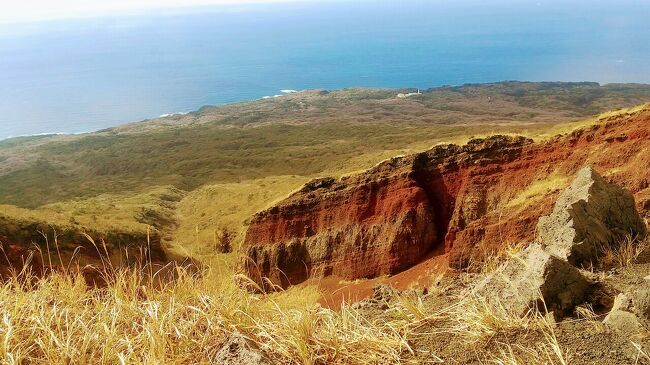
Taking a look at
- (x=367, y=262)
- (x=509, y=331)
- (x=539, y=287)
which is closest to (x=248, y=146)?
(x=367, y=262)

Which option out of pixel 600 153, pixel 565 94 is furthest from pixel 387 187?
pixel 565 94

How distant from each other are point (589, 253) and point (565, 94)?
137 m

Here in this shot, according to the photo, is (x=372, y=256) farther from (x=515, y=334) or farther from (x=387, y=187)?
(x=515, y=334)

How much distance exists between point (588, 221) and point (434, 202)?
15621 mm

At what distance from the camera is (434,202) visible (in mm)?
21250

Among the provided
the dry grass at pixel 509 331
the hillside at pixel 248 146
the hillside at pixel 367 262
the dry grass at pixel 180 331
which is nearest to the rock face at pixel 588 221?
the hillside at pixel 367 262

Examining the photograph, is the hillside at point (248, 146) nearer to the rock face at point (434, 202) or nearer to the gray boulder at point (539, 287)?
the rock face at point (434, 202)

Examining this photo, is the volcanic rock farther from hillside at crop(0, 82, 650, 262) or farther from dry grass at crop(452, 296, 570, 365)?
hillside at crop(0, 82, 650, 262)

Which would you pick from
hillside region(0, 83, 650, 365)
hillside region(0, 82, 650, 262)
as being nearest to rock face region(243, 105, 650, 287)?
hillside region(0, 83, 650, 365)

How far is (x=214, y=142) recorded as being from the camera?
93562 mm

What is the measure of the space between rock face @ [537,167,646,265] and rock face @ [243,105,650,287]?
8012 mm

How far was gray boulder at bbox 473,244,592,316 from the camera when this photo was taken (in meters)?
3.40

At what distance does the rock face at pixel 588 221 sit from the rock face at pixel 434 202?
315 inches

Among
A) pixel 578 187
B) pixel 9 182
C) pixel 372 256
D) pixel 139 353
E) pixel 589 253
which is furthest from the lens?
pixel 9 182
